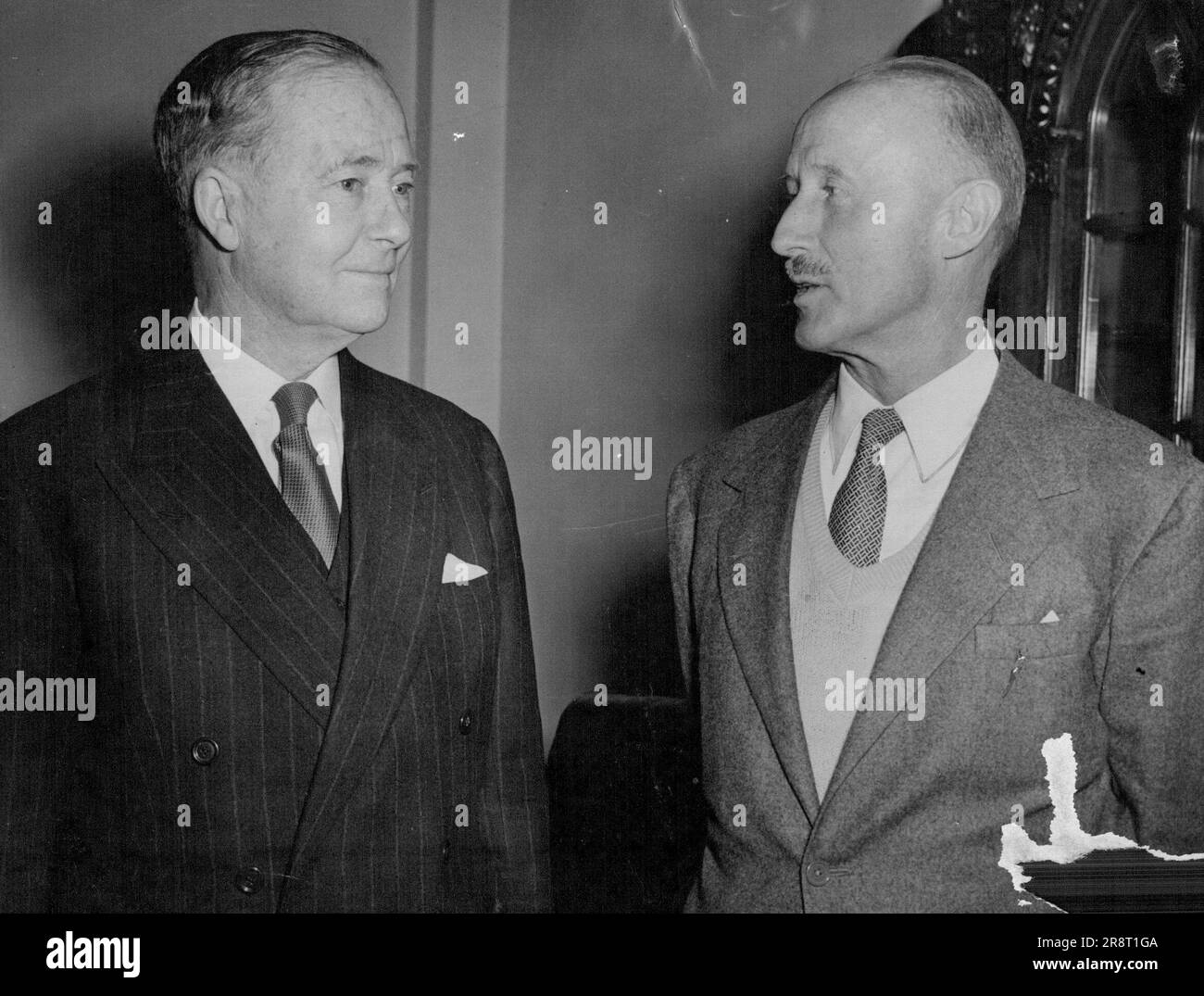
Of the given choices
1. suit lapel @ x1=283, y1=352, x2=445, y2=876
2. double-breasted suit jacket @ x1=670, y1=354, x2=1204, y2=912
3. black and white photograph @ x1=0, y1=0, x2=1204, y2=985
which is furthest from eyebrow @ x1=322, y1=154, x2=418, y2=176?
double-breasted suit jacket @ x1=670, y1=354, x2=1204, y2=912

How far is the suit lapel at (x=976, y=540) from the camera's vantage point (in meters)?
1.45

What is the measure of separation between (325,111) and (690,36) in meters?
0.57

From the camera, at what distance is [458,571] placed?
1590 millimetres

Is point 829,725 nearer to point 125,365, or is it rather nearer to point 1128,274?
point 1128,274

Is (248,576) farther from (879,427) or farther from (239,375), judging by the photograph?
(879,427)

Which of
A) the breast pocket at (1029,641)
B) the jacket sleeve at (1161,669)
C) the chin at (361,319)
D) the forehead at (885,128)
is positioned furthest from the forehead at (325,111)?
the jacket sleeve at (1161,669)

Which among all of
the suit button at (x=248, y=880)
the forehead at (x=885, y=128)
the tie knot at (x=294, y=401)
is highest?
the forehead at (x=885, y=128)

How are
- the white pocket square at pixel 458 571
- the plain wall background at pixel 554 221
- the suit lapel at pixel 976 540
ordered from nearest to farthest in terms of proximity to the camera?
the suit lapel at pixel 976 540 < the white pocket square at pixel 458 571 < the plain wall background at pixel 554 221

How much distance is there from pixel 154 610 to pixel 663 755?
64 cm

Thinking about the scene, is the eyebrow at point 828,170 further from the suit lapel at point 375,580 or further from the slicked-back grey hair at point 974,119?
the suit lapel at point 375,580

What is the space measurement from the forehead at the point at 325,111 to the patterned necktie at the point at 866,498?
2.08 ft

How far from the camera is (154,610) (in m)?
1.48

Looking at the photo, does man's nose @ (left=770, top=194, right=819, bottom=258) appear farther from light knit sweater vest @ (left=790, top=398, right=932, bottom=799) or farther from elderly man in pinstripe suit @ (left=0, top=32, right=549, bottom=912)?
elderly man in pinstripe suit @ (left=0, top=32, right=549, bottom=912)

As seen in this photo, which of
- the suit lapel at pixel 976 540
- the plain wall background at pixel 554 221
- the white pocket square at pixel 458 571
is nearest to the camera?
the suit lapel at pixel 976 540
